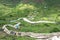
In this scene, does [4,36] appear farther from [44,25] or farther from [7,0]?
[7,0]

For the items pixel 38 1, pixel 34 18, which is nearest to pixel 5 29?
pixel 34 18

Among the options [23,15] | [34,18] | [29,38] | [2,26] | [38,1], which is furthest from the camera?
[38,1]

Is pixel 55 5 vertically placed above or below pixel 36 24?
above

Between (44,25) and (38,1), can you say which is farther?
(38,1)

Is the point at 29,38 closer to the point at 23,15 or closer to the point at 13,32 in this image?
the point at 13,32

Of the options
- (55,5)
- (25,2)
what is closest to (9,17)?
(25,2)

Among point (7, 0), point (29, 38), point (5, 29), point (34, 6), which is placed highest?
point (7, 0)

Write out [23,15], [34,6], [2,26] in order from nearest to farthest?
[2,26] < [23,15] < [34,6]
